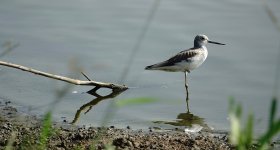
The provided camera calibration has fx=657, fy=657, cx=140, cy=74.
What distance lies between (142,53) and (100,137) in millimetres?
3960

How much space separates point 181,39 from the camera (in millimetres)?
10016

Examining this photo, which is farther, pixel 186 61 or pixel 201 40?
pixel 201 40

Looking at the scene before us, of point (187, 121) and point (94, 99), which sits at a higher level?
point (94, 99)

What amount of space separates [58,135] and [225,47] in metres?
4.03

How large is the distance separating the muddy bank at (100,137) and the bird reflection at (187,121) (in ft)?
1.43

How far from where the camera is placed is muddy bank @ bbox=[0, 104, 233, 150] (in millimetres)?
5887

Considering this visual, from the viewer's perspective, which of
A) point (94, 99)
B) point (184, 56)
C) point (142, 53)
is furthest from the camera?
point (142, 53)

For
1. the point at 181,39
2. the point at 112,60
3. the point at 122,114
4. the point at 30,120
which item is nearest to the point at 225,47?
the point at 181,39

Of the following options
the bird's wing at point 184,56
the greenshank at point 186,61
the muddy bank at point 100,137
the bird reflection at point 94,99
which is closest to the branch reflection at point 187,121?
the muddy bank at point 100,137

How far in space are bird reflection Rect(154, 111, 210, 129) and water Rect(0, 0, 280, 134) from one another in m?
0.05

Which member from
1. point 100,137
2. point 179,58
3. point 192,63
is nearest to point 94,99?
point 179,58

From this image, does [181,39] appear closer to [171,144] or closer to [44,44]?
[44,44]

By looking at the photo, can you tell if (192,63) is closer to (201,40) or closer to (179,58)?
(179,58)

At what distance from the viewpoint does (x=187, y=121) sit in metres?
7.61
